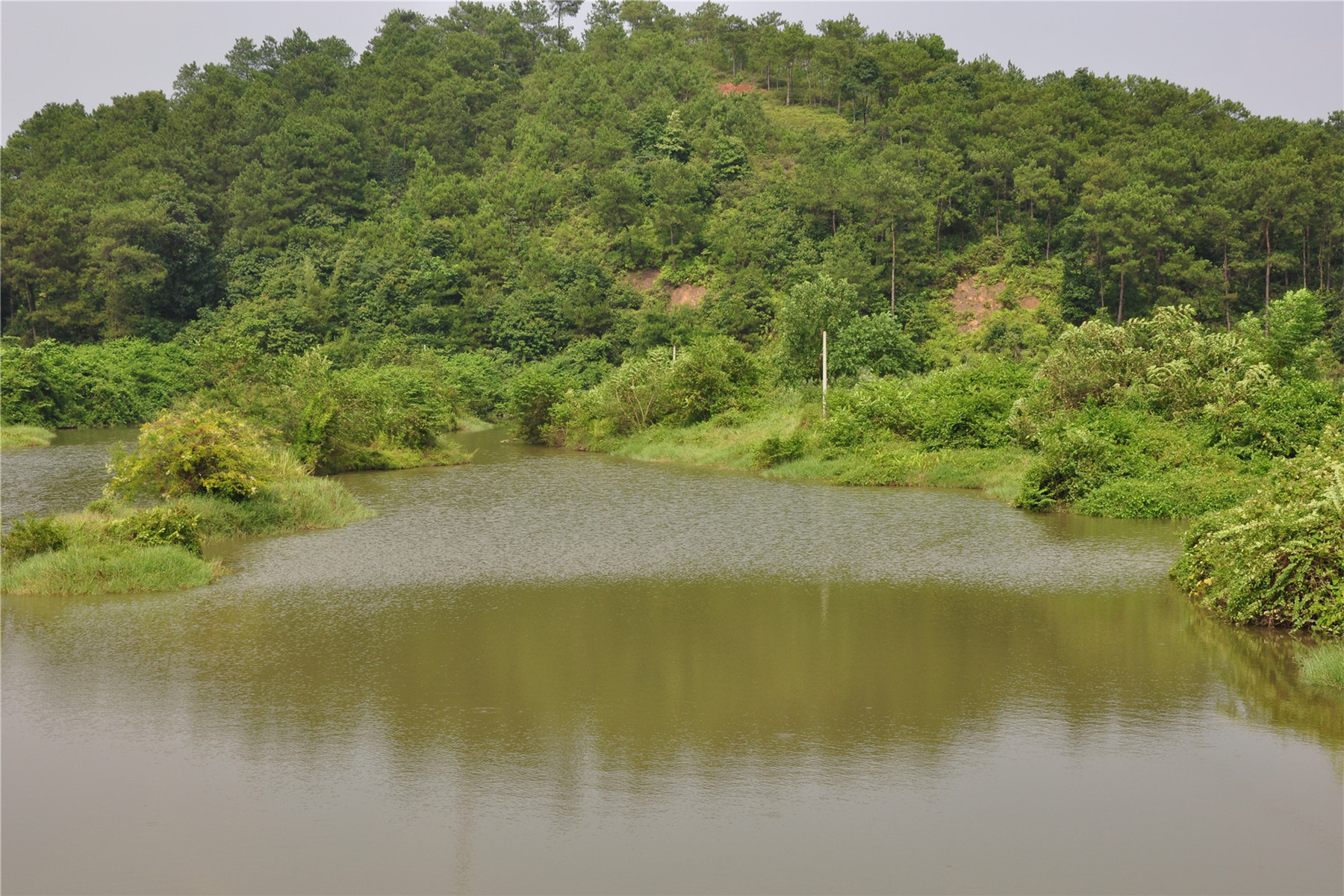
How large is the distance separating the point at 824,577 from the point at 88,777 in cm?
1054

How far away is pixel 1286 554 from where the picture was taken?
12.7 metres

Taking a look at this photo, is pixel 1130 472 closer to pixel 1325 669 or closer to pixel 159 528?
pixel 1325 669

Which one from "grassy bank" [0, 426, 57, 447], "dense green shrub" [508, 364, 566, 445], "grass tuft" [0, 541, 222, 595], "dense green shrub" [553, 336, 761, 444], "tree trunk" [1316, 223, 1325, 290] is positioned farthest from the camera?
"tree trunk" [1316, 223, 1325, 290]

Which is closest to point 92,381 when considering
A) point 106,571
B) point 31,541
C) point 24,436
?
point 24,436

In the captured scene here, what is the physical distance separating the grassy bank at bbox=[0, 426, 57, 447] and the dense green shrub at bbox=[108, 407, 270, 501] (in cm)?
2398

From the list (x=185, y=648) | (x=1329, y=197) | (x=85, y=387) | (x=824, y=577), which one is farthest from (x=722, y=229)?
(x=185, y=648)

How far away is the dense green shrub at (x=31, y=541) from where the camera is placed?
15438 mm

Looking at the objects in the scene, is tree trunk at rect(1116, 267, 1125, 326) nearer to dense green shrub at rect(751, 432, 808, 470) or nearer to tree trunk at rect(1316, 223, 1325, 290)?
tree trunk at rect(1316, 223, 1325, 290)

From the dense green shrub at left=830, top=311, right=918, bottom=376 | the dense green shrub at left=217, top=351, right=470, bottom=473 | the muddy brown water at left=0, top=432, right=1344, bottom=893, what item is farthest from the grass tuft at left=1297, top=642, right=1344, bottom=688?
the dense green shrub at left=830, top=311, right=918, bottom=376

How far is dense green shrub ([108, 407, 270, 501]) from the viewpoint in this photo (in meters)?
18.4

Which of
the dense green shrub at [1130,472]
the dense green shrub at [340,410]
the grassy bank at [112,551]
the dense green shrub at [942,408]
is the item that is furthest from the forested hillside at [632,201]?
the grassy bank at [112,551]

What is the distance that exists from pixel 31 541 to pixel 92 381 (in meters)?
37.4

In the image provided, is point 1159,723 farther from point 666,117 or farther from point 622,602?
point 666,117

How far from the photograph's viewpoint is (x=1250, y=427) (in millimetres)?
21984
